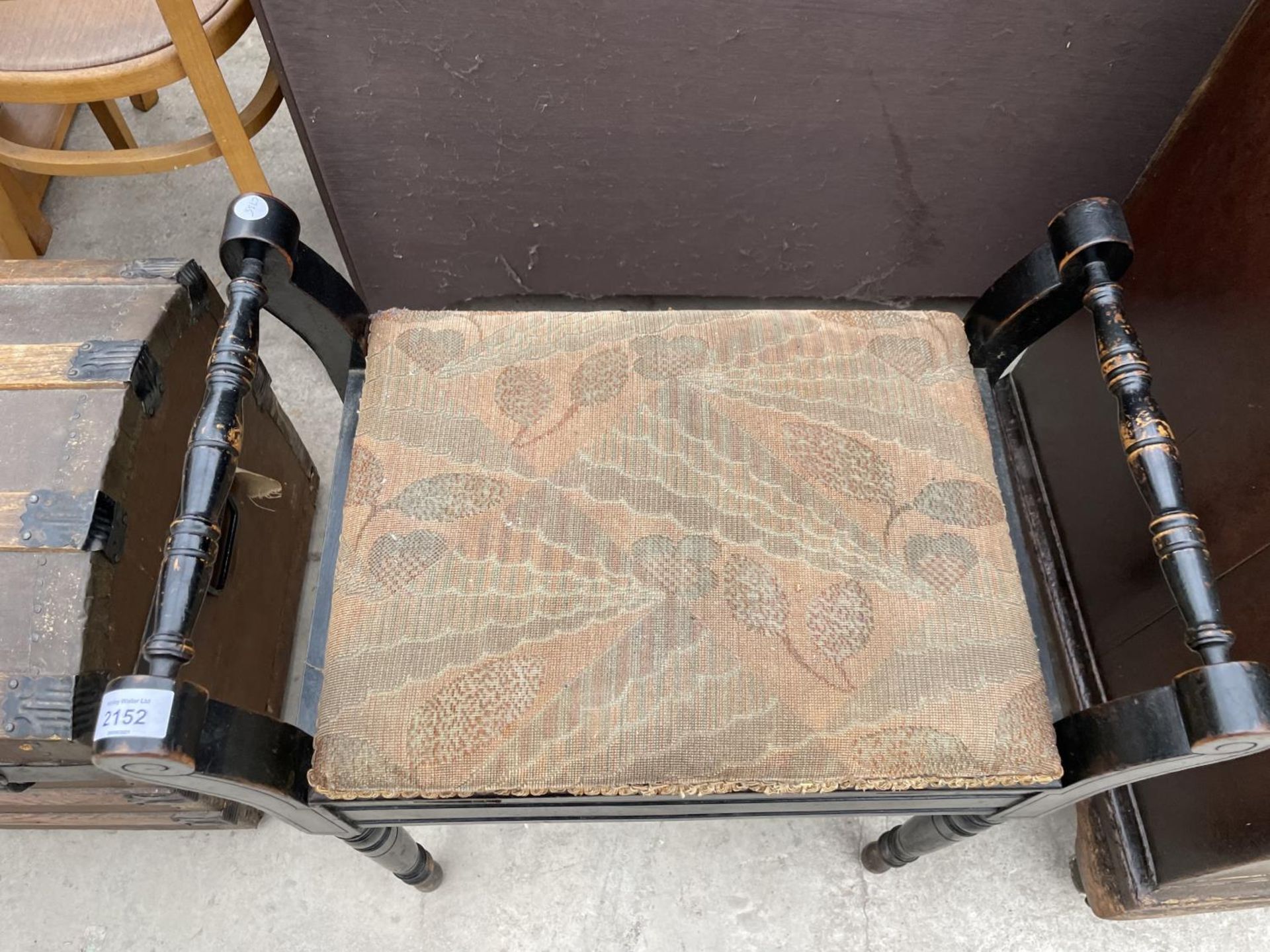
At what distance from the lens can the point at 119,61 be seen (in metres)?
1.28

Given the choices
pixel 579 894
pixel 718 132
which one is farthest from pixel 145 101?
pixel 579 894

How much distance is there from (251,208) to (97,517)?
0.37 m

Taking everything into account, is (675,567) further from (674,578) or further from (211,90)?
(211,90)

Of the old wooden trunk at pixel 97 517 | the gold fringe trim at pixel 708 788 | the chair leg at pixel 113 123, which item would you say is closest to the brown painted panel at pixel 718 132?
the old wooden trunk at pixel 97 517

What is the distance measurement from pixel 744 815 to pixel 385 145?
39.2 inches

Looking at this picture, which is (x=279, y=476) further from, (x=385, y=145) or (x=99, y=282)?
(x=385, y=145)

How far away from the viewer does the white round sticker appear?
81 centimetres

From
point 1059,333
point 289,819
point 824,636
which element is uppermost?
point 1059,333

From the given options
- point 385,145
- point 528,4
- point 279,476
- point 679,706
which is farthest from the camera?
point 279,476

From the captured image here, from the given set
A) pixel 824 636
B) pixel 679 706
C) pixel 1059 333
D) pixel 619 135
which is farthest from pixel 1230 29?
pixel 679 706

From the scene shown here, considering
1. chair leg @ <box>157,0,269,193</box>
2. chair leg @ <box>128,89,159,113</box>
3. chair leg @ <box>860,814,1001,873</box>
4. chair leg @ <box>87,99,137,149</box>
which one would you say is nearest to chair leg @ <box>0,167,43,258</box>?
chair leg @ <box>87,99,137,149</box>

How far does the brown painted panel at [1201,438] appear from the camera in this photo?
959mm

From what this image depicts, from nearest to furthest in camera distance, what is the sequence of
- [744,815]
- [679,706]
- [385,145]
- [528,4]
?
[679,706] < [744,815] < [528,4] < [385,145]

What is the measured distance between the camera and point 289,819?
2.63ft
